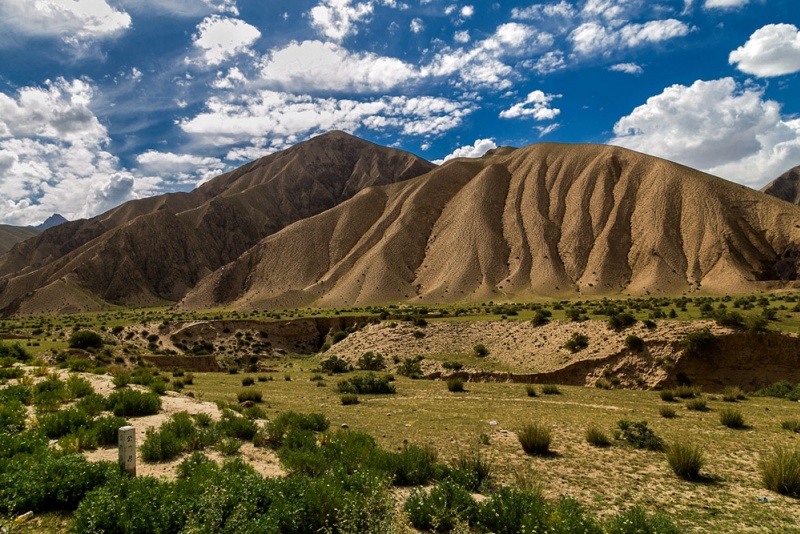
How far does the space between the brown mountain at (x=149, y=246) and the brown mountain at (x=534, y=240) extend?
3726 cm

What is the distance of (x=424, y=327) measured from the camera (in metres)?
40.1

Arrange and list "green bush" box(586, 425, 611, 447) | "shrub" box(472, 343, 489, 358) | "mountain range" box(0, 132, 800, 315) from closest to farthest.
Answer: "green bush" box(586, 425, 611, 447), "shrub" box(472, 343, 489, 358), "mountain range" box(0, 132, 800, 315)

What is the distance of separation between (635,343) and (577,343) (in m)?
3.60

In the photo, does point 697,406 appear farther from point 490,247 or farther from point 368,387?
point 490,247

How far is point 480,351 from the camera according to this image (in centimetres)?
3341

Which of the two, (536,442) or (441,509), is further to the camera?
(536,442)

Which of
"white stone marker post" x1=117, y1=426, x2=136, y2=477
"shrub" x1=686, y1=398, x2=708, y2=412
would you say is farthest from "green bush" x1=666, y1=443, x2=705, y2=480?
"white stone marker post" x1=117, y1=426, x2=136, y2=477

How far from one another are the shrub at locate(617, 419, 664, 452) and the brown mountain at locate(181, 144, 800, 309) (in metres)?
68.8

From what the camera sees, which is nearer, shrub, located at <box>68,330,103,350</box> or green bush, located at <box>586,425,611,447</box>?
green bush, located at <box>586,425,611,447</box>

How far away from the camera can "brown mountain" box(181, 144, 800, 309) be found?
3263 inches

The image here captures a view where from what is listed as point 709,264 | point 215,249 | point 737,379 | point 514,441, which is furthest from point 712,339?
point 215,249

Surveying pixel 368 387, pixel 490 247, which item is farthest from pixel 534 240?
pixel 368 387

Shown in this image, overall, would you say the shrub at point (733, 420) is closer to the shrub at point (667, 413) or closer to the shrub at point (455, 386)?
the shrub at point (667, 413)

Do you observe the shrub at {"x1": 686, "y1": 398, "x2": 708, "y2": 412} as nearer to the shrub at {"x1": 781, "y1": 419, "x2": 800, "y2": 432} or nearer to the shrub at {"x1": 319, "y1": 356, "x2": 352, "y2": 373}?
the shrub at {"x1": 781, "y1": 419, "x2": 800, "y2": 432}
